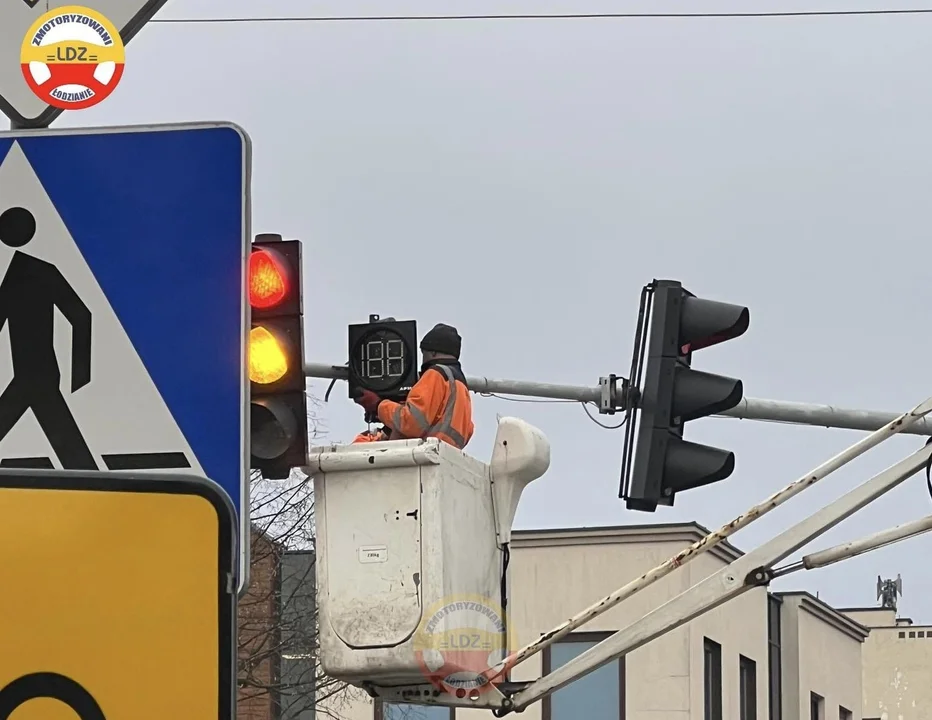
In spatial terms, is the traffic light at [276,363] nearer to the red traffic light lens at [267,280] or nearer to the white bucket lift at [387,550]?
the red traffic light lens at [267,280]

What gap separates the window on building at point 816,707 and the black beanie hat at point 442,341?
25697mm

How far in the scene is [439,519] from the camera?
803 centimetres

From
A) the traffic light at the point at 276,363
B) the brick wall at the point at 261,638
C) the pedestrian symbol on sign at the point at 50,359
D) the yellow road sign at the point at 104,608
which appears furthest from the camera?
the brick wall at the point at 261,638

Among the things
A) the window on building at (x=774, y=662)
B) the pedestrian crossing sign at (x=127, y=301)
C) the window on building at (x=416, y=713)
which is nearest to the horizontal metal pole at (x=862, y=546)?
the pedestrian crossing sign at (x=127, y=301)

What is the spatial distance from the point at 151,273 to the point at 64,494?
160 cm

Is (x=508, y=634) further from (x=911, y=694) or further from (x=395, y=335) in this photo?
(x=911, y=694)

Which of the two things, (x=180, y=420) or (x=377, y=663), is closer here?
(x=180, y=420)

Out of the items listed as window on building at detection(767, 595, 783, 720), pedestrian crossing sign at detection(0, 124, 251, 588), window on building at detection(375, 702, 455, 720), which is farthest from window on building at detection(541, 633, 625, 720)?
pedestrian crossing sign at detection(0, 124, 251, 588)

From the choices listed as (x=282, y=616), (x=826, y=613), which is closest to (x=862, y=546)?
(x=282, y=616)

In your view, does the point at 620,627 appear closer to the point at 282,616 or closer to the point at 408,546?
the point at 282,616

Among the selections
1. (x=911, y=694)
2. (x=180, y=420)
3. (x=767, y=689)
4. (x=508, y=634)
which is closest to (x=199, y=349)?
(x=180, y=420)

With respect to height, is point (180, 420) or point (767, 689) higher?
point (767, 689)

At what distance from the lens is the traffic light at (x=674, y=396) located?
890 centimetres

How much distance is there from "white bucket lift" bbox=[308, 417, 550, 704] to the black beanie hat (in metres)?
0.93
